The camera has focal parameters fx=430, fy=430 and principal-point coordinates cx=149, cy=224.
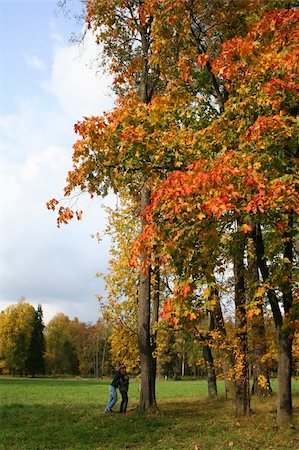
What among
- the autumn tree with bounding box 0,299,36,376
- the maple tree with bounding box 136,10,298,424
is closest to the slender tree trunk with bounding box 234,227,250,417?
the maple tree with bounding box 136,10,298,424

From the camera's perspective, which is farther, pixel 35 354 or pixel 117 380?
pixel 35 354

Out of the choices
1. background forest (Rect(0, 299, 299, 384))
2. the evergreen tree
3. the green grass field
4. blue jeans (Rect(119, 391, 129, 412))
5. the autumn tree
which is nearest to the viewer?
the green grass field

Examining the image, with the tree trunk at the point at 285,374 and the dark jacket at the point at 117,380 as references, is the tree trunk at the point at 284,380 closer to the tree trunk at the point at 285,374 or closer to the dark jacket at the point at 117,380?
the tree trunk at the point at 285,374

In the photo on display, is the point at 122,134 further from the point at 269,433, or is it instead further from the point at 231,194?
the point at 269,433

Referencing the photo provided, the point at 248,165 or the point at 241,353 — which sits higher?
the point at 248,165

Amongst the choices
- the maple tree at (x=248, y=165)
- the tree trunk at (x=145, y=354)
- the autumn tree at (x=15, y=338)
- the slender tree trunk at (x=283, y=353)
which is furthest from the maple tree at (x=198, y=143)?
the autumn tree at (x=15, y=338)

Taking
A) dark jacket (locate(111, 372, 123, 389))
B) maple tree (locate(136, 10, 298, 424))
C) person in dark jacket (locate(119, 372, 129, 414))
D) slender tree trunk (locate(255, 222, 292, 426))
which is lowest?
person in dark jacket (locate(119, 372, 129, 414))

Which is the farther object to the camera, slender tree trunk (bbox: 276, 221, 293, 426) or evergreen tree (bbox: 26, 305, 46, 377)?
evergreen tree (bbox: 26, 305, 46, 377)

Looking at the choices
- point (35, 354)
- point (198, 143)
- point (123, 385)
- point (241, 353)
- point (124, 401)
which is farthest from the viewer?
point (35, 354)

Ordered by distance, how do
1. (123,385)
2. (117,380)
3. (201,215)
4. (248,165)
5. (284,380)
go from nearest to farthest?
(201,215) < (248,165) < (284,380) < (123,385) < (117,380)

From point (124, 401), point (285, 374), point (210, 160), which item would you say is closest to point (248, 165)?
point (210, 160)

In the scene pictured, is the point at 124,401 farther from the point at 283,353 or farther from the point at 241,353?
the point at 283,353

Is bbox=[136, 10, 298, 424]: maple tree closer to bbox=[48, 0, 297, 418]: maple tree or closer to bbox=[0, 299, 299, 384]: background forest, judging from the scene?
bbox=[48, 0, 297, 418]: maple tree

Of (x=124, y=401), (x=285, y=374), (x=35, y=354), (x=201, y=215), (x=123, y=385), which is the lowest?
(x=35, y=354)
